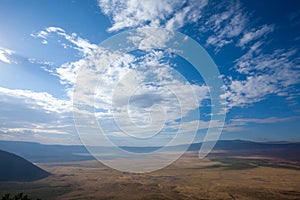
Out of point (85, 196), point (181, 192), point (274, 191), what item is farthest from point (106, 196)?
point (274, 191)

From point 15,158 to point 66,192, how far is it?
254ft

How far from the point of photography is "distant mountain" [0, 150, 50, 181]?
14000 centimetres

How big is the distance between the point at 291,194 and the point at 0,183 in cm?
14367

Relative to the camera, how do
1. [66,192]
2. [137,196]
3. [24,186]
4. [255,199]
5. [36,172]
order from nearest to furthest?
[255,199] < [137,196] < [66,192] < [24,186] < [36,172]

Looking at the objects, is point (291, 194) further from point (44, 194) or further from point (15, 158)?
point (15, 158)

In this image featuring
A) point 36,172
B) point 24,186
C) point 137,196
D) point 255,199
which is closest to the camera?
point 255,199

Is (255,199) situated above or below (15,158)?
below

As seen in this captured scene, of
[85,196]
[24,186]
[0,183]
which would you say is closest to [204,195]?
[85,196]

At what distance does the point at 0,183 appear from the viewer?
408ft

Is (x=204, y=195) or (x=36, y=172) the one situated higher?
(x=36, y=172)

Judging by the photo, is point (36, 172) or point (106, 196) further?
point (36, 172)

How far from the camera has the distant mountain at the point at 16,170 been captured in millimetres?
140000

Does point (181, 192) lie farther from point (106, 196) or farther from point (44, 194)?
point (44, 194)

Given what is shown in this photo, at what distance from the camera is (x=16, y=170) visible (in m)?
149
